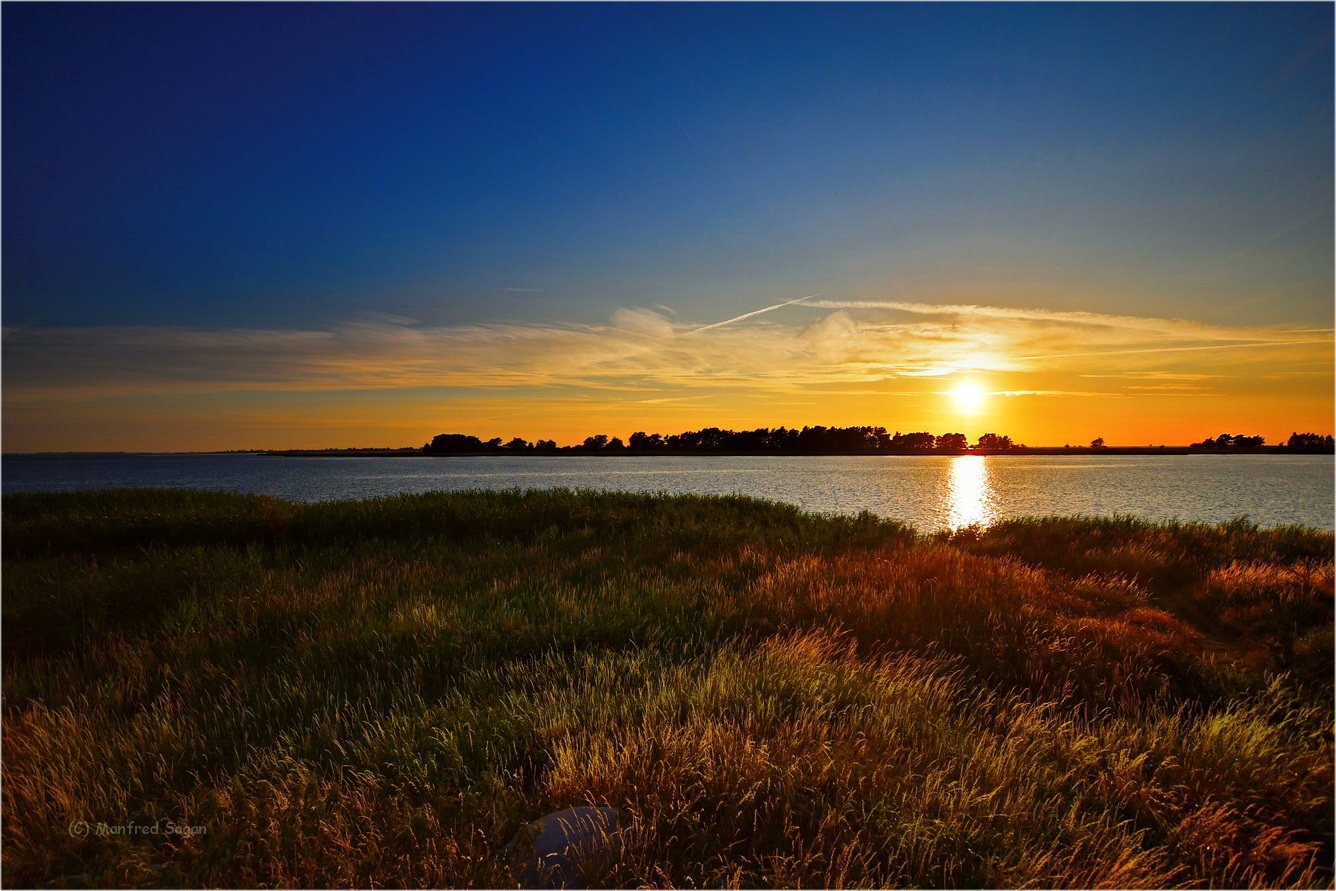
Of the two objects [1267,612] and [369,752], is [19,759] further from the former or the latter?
[1267,612]

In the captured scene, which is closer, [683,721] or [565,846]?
[565,846]

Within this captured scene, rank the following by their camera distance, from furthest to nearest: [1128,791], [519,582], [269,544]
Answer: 1. [269,544]
2. [519,582]
3. [1128,791]

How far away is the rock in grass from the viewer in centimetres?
311

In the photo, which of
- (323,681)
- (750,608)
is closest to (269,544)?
(323,681)

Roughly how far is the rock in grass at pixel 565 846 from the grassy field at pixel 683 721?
0.40 feet

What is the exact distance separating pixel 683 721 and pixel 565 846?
4.96 feet

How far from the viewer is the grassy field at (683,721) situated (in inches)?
135

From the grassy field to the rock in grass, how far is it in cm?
12

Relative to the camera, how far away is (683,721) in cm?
469

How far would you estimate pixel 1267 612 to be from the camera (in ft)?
31.0

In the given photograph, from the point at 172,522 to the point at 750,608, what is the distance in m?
16.3

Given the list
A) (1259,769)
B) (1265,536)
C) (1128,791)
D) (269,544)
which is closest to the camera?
(1128,791)

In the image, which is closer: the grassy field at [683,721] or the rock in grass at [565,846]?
the rock in grass at [565,846]

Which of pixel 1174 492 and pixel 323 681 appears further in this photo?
pixel 1174 492
